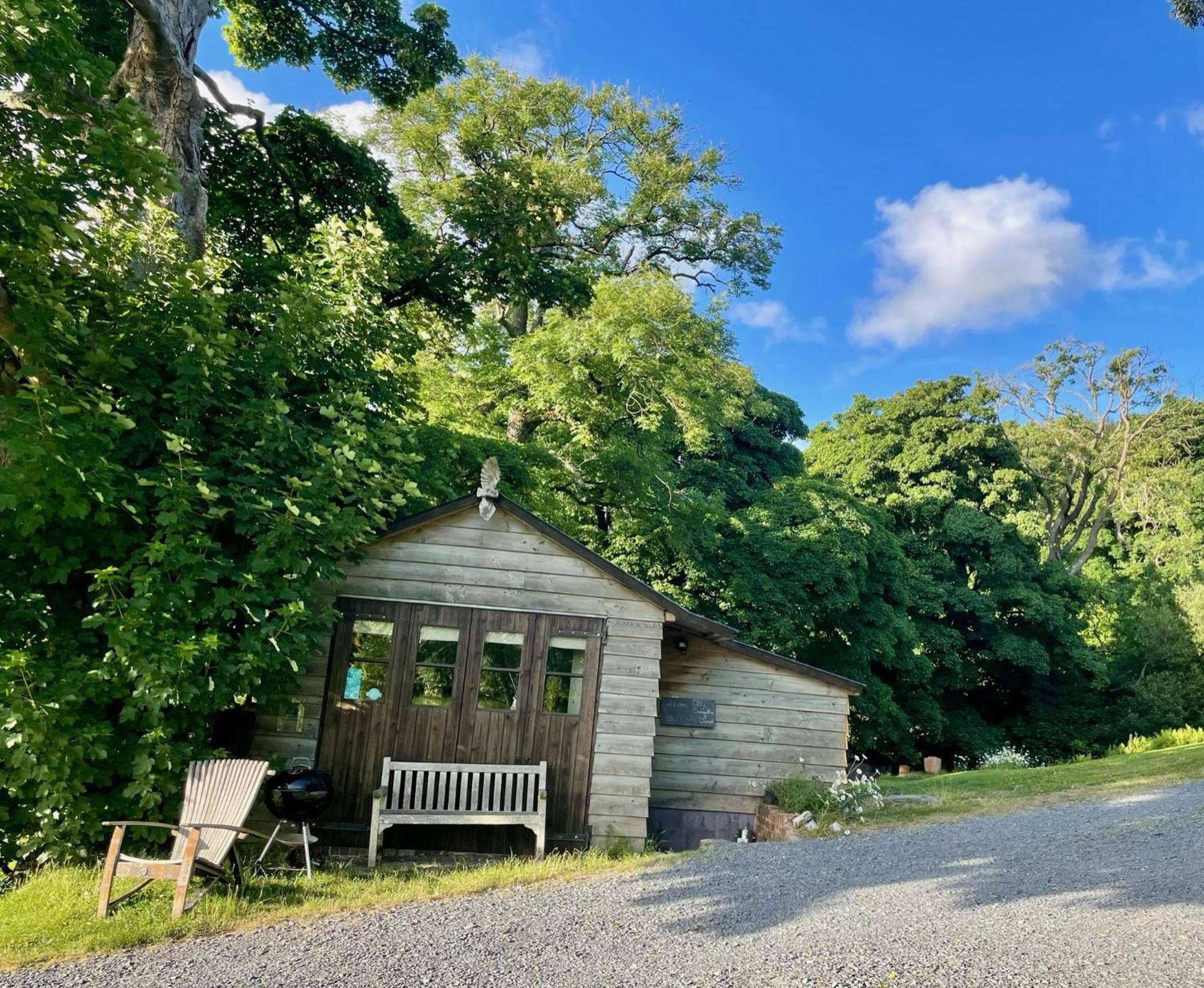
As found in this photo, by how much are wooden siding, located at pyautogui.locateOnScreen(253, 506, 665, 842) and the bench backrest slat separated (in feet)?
2.42

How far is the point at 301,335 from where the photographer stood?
25.6 ft

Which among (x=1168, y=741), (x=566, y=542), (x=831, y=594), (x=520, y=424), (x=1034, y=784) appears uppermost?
(x=520, y=424)

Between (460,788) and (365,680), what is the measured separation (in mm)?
1457

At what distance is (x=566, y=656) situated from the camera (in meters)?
8.33

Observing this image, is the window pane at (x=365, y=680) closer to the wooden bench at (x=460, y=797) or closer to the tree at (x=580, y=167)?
the wooden bench at (x=460, y=797)

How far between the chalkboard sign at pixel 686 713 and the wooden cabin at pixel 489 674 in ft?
5.02

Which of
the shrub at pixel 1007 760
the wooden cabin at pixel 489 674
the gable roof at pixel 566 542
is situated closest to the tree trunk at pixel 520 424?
the gable roof at pixel 566 542

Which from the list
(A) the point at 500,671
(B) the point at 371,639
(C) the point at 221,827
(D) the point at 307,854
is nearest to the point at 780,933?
(C) the point at 221,827

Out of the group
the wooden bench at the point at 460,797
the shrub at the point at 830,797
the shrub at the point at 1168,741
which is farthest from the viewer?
the shrub at the point at 1168,741

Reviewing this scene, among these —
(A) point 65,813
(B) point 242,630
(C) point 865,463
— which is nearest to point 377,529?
(B) point 242,630

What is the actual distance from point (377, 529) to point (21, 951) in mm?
4161

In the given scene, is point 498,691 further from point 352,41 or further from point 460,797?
point 352,41

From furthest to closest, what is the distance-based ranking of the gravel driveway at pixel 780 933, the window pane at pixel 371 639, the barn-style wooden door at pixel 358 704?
the window pane at pixel 371 639 → the barn-style wooden door at pixel 358 704 → the gravel driveway at pixel 780 933

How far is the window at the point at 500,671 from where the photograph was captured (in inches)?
321
